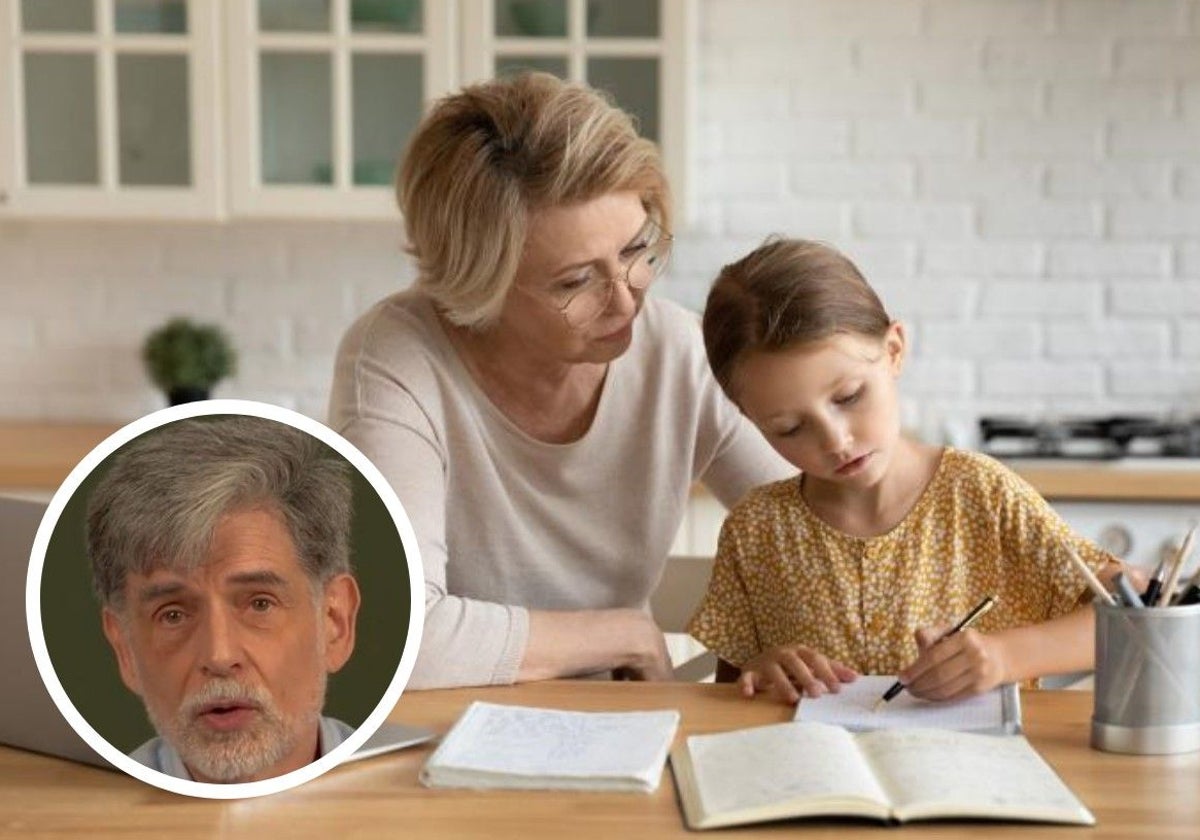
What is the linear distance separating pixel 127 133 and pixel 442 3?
28.5 inches

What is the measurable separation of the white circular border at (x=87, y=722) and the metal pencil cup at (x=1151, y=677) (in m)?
0.63

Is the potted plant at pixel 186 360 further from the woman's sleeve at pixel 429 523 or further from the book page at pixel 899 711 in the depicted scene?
the book page at pixel 899 711

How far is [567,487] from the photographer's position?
94.5 inches

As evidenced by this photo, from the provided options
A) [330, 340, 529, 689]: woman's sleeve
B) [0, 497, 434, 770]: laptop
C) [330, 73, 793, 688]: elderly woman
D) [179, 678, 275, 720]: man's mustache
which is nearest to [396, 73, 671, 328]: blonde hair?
[330, 73, 793, 688]: elderly woman

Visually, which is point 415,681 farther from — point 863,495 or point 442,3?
point 442,3

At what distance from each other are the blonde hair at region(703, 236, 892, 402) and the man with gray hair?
62 centimetres

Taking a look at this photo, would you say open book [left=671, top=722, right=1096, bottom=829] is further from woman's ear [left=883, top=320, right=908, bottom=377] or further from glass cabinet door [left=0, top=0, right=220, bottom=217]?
glass cabinet door [left=0, top=0, right=220, bottom=217]

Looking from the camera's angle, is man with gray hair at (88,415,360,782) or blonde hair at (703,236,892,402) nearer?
man with gray hair at (88,415,360,782)

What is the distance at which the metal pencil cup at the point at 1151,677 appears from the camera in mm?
1604

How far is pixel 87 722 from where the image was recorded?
1561mm

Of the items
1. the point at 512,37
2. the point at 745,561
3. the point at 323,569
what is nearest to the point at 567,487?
the point at 745,561

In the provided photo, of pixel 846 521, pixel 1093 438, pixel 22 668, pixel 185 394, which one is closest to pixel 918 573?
pixel 846 521

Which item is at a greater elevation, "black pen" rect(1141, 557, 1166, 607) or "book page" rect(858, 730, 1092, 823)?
"black pen" rect(1141, 557, 1166, 607)

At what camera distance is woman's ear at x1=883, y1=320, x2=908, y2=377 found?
207 centimetres
